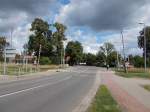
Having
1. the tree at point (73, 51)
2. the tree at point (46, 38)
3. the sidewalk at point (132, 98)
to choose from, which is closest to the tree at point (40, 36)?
the tree at point (46, 38)

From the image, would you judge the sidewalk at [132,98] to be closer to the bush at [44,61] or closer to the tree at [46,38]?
the bush at [44,61]

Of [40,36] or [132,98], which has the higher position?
[40,36]

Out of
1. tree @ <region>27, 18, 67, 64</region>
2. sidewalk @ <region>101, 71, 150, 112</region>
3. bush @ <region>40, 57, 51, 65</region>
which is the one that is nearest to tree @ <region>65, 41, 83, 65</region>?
tree @ <region>27, 18, 67, 64</region>

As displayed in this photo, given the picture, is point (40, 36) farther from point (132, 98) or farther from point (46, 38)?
point (132, 98)

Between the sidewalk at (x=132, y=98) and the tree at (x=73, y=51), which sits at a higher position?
the tree at (x=73, y=51)

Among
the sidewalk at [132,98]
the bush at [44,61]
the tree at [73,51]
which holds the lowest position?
the sidewalk at [132,98]

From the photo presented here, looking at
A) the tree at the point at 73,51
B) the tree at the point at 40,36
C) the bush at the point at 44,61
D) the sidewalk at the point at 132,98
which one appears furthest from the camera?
the tree at the point at 73,51

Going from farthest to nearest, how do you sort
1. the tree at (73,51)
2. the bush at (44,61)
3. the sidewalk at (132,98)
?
the tree at (73,51)
the bush at (44,61)
the sidewalk at (132,98)

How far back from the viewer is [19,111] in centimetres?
1356

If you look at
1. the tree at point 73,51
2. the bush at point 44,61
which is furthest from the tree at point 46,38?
the tree at point 73,51

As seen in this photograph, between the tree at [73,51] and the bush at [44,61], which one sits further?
the tree at [73,51]

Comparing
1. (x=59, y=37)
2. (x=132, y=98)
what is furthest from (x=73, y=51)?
(x=132, y=98)

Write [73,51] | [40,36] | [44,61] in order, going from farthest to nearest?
[73,51], [40,36], [44,61]

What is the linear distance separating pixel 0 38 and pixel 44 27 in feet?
59.5
